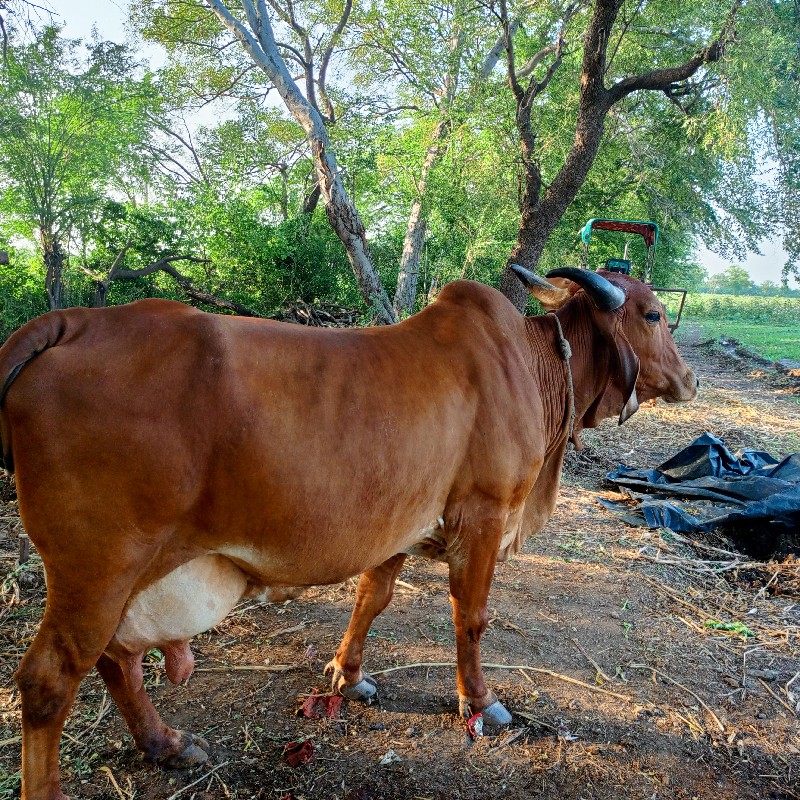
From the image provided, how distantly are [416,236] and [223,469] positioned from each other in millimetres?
11738

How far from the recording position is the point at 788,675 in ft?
12.7

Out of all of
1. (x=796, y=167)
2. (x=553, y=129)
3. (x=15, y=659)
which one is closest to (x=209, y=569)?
(x=15, y=659)

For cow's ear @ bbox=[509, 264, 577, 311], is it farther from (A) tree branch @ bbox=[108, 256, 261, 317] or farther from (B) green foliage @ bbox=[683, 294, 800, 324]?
(B) green foliage @ bbox=[683, 294, 800, 324]

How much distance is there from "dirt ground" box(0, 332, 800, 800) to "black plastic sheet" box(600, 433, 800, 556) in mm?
485

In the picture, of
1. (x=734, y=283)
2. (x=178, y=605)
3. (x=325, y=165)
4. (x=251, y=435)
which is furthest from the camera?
(x=734, y=283)

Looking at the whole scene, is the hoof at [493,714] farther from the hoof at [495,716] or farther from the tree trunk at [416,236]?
the tree trunk at [416,236]

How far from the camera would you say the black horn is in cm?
348

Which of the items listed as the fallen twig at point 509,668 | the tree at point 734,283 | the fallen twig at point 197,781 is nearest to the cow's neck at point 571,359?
the fallen twig at point 509,668

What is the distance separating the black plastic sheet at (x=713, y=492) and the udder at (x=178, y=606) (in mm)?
4713

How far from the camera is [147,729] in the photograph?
9.14 ft

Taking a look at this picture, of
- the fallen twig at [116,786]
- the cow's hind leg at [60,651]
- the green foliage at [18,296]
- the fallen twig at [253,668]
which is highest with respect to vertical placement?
the green foliage at [18,296]

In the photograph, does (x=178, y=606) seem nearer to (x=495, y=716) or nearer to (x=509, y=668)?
(x=495, y=716)

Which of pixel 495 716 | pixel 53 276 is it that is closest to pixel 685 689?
pixel 495 716

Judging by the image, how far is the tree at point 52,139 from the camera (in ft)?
33.2
